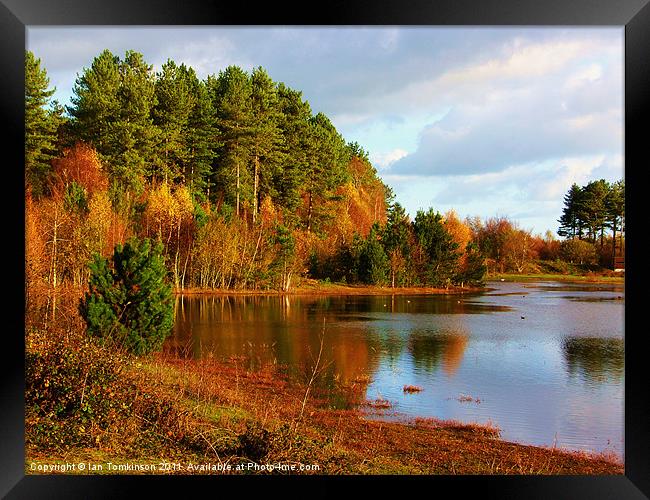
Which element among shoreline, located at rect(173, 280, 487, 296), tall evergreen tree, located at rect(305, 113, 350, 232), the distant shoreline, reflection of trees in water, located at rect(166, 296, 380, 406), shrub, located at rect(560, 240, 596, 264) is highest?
tall evergreen tree, located at rect(305, 113, 350, 232)

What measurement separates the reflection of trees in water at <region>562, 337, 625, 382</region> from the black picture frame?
3.12m

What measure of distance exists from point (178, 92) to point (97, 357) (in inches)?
131

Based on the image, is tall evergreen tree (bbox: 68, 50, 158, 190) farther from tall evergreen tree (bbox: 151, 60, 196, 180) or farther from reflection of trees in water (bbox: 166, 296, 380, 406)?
reflection of trees in water (bbox: 166, 296, 380, 406)

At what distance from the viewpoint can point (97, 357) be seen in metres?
3.68

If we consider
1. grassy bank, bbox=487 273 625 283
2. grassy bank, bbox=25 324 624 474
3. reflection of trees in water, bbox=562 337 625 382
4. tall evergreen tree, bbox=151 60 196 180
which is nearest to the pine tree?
tall evergreen tree, bbox=151 60 196 180

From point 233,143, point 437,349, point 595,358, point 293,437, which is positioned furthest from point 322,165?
point 595,358

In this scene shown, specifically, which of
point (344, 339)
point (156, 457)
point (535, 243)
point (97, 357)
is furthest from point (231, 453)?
point (535, 243)

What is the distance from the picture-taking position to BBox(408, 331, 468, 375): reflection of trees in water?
6.47m

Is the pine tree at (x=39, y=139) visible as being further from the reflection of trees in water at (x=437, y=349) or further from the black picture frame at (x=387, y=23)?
the reflection of trees in water at (x=437, y=349)

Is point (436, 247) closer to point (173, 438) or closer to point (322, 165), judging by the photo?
point (322, 165)

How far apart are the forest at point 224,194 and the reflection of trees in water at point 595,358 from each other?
117 centimetres

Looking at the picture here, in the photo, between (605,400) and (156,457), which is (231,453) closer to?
(156,457)

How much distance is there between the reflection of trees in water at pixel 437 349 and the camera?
6473 mm

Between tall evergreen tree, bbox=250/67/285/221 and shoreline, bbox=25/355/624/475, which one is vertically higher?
tall evergreen tree, bbox=250/67/285/221
